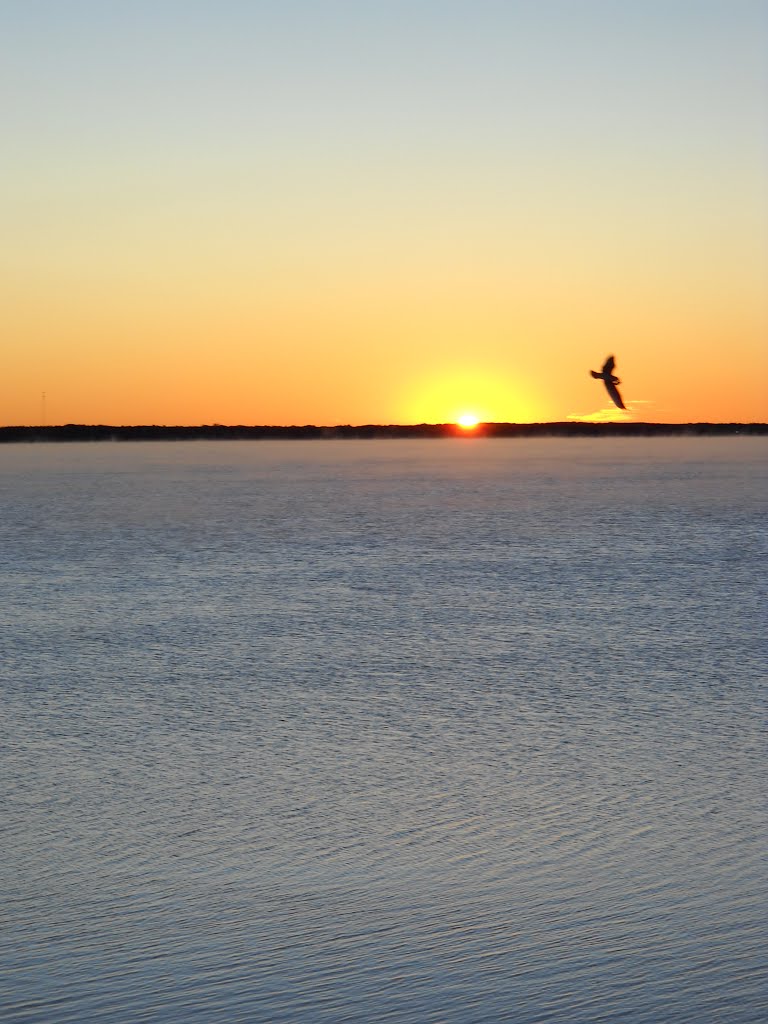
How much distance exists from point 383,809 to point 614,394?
16.9 meters

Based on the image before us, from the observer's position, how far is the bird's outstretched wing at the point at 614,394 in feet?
82.9

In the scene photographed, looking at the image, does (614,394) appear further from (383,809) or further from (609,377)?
(383,809)

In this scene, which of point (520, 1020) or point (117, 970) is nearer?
point (520, 1020)

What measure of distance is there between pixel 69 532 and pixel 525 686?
109 feet

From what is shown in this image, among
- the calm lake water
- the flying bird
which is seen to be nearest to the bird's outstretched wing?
the flying bird

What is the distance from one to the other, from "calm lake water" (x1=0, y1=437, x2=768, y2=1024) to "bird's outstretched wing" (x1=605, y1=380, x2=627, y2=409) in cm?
355

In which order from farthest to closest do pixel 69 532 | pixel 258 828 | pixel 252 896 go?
pixel 69 532 < pixel 258 828 < pixel 252 896

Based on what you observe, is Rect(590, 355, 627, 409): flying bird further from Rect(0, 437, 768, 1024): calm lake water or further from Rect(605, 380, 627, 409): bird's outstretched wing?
Rect(0, 437, 768, 1024): calm lake water

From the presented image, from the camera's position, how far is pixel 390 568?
33.8 meters

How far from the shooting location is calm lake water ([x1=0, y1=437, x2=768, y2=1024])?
7.52 meters

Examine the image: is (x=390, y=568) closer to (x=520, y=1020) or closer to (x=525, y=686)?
(x=525, y=686)

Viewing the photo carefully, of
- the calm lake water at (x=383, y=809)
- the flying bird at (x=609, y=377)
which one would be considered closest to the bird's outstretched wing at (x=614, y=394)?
the flying bird at (x=609, y=377)

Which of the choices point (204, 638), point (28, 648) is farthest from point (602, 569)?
point (28, 648)

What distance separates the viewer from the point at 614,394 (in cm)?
2636
